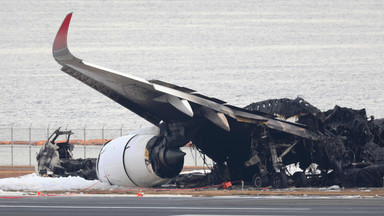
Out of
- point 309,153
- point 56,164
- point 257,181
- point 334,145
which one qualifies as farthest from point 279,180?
point 56,164

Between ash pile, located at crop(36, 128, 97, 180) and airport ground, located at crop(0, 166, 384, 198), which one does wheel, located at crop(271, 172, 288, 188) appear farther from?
ash pile, located at crop(36, 128, 97, 180)

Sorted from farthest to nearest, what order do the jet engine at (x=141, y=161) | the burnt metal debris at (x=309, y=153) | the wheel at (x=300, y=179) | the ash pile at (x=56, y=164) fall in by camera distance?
1. the ash pile at (x=56, y=164)
2. the wheel at (x=300, y=179)
3. the burnt metal debris at (x=309, y=153)
4. the jet engine at (x=141, y=161)

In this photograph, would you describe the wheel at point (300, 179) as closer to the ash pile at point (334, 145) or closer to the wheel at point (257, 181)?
the ash pile at point (334, 145)

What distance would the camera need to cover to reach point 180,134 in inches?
1471

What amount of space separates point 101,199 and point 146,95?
17.9 feet

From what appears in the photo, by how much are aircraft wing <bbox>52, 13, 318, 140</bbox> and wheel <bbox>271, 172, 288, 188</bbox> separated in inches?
84.7

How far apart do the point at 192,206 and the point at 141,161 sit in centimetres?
1012

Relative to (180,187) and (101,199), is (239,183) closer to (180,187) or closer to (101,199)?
(180,187)

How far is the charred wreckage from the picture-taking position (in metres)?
35.7

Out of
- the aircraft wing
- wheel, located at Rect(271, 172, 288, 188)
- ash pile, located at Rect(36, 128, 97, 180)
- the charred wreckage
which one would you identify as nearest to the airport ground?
wheel, located at Rect(271, 172, 288, 188)

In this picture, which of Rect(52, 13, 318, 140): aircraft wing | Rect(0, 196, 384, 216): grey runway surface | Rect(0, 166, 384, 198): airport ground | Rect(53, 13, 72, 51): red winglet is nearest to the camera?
Rect(0, 196, 384, 216): grey runway surface

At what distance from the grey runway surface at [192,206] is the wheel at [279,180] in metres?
5.62

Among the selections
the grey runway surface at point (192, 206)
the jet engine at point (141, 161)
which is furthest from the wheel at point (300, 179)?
the grey runway surface at point (192, 206)

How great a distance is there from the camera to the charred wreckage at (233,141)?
35.7 meters
